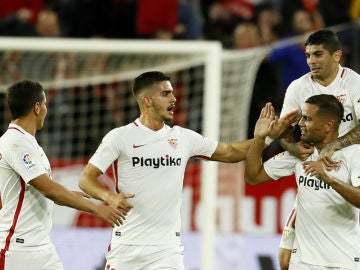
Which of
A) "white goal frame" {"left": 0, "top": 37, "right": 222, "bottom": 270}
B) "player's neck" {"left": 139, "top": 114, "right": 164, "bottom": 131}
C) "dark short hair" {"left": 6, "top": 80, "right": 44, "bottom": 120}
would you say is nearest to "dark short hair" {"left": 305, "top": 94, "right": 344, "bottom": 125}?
"player's neck" {"left": 139, "top": 114, "right": 164, "bottom": 131}

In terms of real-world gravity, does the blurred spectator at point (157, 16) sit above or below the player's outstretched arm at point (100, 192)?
above

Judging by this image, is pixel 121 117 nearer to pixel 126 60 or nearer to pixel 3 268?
pixel 126 60

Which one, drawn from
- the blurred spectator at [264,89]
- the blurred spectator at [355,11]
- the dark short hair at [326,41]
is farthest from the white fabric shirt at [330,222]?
the blurred spectator at [355,11]

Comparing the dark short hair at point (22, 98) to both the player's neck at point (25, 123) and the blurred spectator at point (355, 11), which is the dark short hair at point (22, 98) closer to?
the player's neck at point (25, 123)

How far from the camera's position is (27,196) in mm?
6492

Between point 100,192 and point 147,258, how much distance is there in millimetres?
554

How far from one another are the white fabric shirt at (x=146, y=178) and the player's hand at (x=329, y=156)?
105 cm

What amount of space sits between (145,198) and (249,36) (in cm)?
555

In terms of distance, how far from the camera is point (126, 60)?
1092cm

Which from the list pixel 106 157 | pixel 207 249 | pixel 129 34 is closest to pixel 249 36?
pixel 129 34

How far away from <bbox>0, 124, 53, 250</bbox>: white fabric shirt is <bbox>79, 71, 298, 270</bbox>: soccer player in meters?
0.38

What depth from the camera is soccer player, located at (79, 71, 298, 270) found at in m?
6.66

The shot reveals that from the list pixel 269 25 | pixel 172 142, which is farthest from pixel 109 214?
pixel 269 25

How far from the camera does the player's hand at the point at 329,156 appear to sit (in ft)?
20.6
